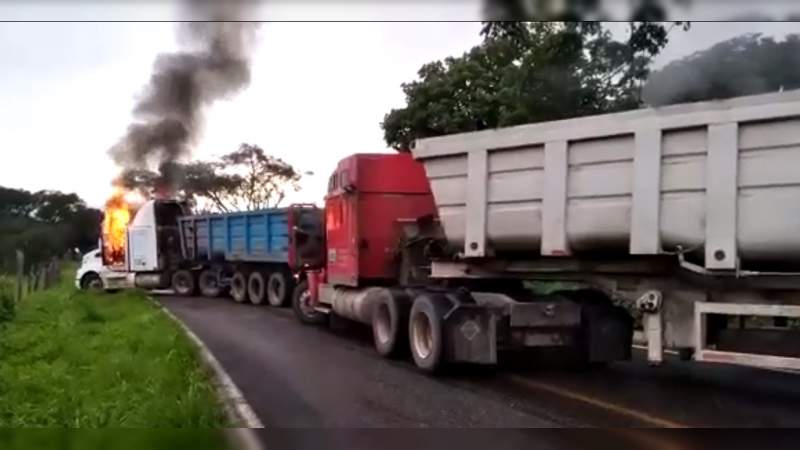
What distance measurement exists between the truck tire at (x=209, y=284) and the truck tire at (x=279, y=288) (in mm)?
3878

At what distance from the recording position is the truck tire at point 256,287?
19719 mm

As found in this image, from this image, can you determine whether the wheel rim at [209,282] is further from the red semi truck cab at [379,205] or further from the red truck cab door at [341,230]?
the red semi truck cab at [379,205]

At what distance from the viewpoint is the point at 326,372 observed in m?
8.96

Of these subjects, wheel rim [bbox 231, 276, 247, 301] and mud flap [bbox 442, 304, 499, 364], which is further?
wheel rim [bbox 231, 276, 247, 301]

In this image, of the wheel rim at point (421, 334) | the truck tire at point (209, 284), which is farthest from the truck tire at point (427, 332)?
the truck tire at point (209, 284)

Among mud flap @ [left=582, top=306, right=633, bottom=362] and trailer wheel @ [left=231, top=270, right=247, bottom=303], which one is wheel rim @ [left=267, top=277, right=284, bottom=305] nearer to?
trailer wheel @ [left=231, top=270, right=247, bottom=303]

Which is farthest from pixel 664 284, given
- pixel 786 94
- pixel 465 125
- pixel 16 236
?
pixel 16 236

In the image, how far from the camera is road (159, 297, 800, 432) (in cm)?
646

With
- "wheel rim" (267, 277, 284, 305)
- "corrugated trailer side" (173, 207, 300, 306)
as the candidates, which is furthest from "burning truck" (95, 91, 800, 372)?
"wheel rim" (267, 277, 284, 305)

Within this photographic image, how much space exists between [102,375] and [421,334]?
312 centimetres

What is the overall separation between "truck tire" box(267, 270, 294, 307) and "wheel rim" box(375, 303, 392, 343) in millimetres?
8664

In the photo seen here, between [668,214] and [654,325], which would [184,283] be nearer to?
[654,325]

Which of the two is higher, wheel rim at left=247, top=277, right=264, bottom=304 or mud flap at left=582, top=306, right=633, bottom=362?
mud flap at left=582, top=306, right=633, bottom=362

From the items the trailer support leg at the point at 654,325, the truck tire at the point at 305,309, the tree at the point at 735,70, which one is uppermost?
the tree at the point at 735,70
